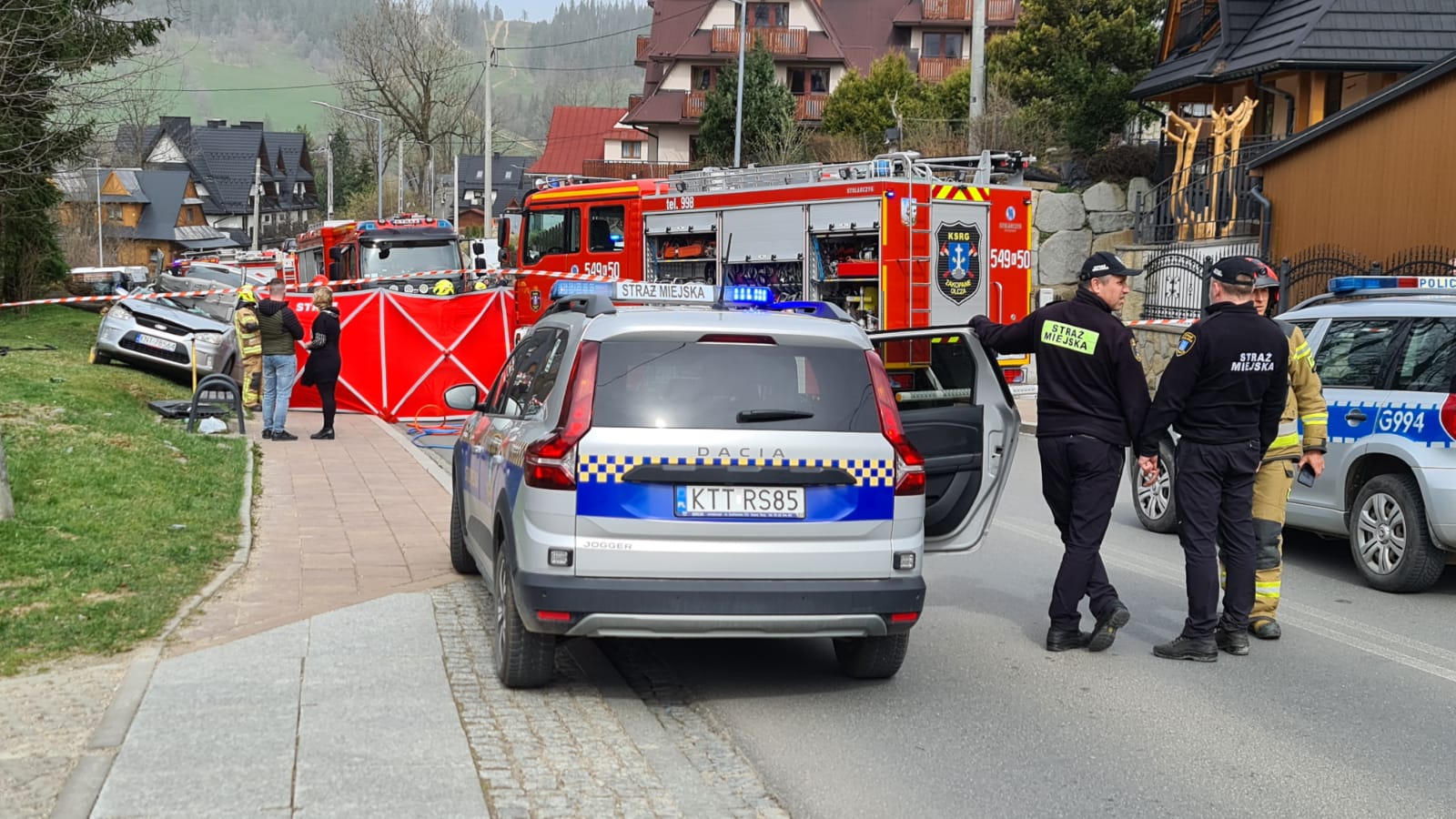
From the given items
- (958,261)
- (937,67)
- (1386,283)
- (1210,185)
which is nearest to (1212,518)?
(1386,283)

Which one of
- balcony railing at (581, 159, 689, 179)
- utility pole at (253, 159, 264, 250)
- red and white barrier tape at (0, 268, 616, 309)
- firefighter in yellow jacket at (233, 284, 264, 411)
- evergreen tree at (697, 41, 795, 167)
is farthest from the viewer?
utility pole at (253, 159, 264, 250)

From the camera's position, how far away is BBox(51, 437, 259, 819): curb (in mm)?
4742

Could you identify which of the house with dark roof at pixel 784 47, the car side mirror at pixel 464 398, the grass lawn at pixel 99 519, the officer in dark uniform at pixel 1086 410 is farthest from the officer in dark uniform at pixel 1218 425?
the house with dark roof at pixel 784 47

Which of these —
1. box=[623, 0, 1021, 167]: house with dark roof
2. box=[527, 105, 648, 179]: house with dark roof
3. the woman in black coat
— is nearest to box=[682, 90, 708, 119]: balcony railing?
box=[623, 0, 1021, 167]: house with dark roof

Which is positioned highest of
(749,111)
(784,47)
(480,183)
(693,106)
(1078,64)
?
(784,47)

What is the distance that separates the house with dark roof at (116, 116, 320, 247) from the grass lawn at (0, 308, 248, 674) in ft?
302

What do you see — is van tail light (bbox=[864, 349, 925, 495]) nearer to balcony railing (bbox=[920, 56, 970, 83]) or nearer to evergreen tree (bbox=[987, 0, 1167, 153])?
evergreen tree (bbox=[987, 0, 1167, 153])

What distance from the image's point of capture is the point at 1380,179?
1938 cm

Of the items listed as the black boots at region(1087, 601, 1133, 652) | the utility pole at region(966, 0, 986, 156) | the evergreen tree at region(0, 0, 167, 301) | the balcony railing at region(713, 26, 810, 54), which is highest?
the balcony railing at region(713, 26, 810, 54)

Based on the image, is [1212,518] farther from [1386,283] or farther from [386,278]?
[386,278]

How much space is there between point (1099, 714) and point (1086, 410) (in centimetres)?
156

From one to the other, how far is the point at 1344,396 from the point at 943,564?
276 cm

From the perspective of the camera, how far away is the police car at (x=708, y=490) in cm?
588

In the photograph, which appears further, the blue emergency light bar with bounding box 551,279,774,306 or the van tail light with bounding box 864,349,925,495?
the blue emergency light bar with bounding box 551,279,774,306
